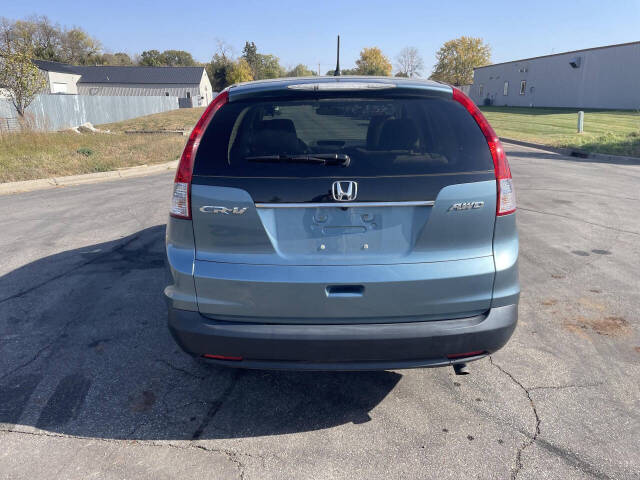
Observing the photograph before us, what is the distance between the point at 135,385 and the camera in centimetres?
327

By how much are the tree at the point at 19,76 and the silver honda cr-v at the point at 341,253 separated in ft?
84.0

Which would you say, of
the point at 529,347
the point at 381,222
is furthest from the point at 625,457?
the point at 381,222

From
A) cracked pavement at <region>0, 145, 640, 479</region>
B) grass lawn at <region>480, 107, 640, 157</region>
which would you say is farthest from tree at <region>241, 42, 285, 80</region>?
cracked pavement at <region>0, 145, 640, 479</region>

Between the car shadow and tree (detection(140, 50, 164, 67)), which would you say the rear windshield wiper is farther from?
tree (detection(140, 50, 164, 67))

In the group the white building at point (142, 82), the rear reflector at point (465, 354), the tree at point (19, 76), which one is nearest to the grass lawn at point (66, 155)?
the tree at point (19, 76)

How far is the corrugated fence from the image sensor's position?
24938 millimetres

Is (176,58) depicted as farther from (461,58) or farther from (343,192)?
(343,192)

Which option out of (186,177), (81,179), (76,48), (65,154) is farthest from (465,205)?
(76,48)

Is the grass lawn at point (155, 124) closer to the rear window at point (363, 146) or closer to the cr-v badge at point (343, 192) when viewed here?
the rear window at point (363, 146)

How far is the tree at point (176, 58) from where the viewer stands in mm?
107125

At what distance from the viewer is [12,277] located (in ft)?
17.3

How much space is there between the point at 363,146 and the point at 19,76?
26543 millimetres

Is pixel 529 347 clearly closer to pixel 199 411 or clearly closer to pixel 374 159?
pixel 374 159

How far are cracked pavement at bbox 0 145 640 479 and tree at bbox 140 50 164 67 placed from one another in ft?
348
